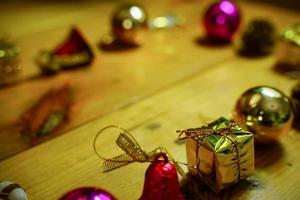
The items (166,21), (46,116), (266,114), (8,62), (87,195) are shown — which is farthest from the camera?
(166,21)

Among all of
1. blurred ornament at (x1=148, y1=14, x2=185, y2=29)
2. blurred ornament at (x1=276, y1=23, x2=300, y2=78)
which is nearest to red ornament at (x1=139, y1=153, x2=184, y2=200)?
blurred ornament at (x1=276, y1=23, x2=300, y2=78)

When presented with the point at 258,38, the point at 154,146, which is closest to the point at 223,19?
→ the point at 258,38

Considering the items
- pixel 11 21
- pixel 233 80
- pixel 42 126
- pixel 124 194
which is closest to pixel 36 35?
pixel 11 21

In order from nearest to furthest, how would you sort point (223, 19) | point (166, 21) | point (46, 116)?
point (46, 116), point (223, 19), point (166, 21)

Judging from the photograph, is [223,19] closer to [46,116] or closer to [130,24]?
[130,24]

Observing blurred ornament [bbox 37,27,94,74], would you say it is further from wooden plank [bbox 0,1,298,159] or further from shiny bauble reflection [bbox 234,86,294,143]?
shiny bauble reflection [bbox 234,86,294,143]
